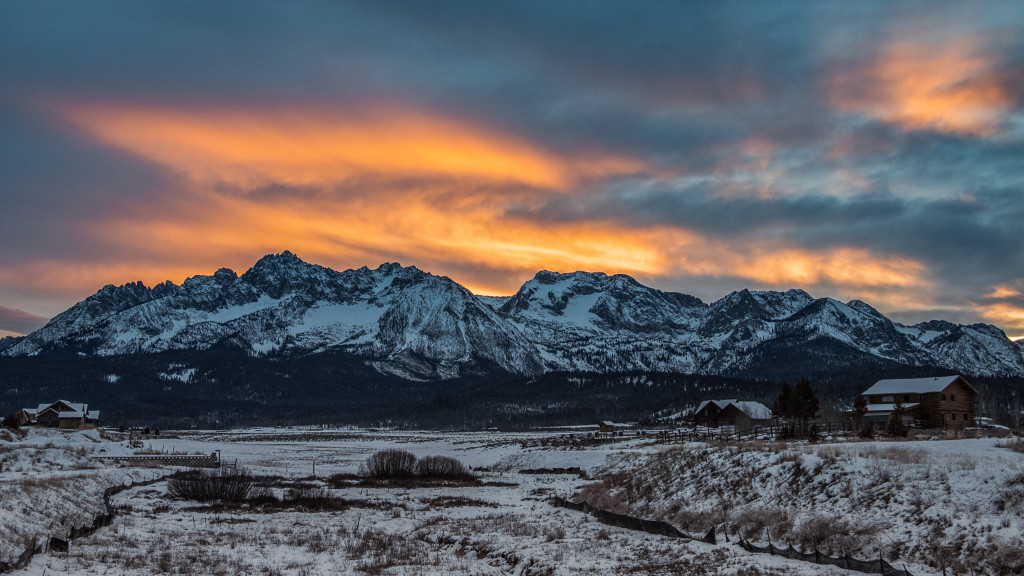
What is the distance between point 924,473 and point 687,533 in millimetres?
8902

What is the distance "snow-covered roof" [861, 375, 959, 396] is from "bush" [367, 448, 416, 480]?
57.5 meters

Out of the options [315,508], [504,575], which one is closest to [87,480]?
[315,508]

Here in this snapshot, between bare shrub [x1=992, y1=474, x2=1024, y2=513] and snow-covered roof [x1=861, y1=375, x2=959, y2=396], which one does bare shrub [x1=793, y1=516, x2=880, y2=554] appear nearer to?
bare shrub [x1=992, y1=474, x2=1024, y2=513]

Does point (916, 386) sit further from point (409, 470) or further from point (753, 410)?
point (409, 470)

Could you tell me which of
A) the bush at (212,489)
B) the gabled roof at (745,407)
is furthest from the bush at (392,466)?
the gabled roof at (745,407)

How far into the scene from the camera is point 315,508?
43.4m

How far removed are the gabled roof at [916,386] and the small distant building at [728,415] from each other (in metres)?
19.5

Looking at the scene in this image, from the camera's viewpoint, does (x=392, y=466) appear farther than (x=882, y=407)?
No

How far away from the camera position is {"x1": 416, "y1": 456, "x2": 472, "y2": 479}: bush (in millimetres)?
69250

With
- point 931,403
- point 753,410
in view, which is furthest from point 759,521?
point 753,410

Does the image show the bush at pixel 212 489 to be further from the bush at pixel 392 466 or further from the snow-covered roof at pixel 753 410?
the snow-covered roof at pixel 753 410

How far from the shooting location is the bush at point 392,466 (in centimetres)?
6856

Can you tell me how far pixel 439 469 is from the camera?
71000 millimetres

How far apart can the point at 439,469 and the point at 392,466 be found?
447 cm
